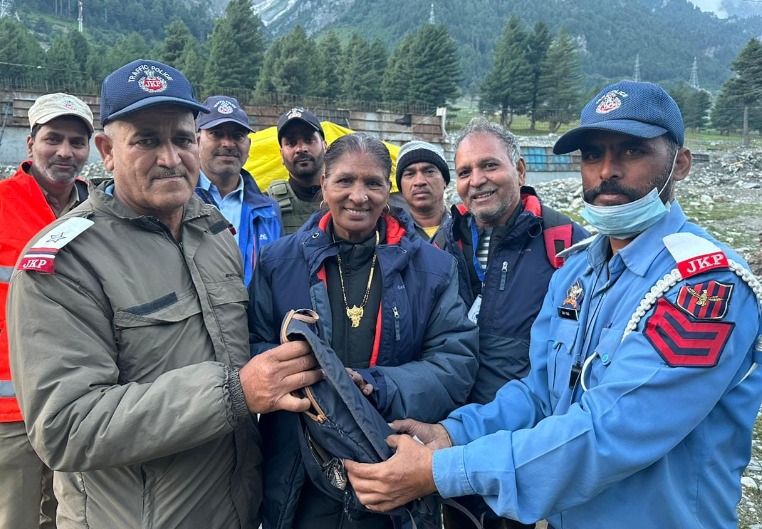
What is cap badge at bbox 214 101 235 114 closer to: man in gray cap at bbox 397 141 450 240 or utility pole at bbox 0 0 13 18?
man in gray cap at bbox 397 141 450 240

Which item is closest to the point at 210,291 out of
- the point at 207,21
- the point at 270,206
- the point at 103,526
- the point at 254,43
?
the point at 103,526

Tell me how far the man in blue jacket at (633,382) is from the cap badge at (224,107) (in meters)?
3.26

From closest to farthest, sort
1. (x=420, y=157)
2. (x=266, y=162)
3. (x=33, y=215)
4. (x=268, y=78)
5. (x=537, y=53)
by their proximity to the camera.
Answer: (x=33, y=215), (x=420, y=157), (x=266, y=162), (x=268, y=78), (x=537, y=53)

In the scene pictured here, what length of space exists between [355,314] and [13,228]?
2380 millimetres

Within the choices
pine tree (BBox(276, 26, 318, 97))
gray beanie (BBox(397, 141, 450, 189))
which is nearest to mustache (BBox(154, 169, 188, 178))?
gray beanie (BBox(397, 141, 450, 189))

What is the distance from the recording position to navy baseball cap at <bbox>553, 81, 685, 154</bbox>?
199cm

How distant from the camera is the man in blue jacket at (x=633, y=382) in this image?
1706 millimetres

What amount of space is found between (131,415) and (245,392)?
38cm

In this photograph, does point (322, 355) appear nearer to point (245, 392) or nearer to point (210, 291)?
point (245, 392)

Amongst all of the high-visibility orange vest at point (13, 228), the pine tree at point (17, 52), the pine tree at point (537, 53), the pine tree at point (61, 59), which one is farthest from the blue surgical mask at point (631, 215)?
the pine tree at point (537, 53)

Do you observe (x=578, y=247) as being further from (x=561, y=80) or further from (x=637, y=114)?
(x=561, y=80)

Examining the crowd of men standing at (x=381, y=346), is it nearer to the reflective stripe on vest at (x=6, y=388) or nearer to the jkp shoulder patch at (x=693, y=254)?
the jkp shoulder patch at (x=693, y=254)

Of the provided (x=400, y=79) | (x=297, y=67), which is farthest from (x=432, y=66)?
(x=297, y=67)

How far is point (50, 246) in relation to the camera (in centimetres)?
178
